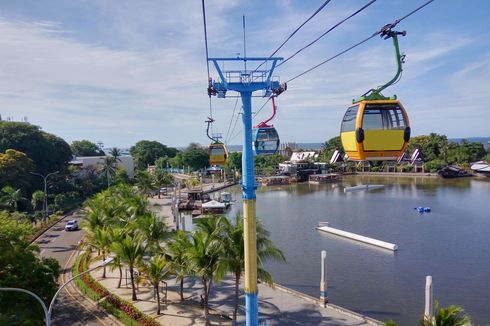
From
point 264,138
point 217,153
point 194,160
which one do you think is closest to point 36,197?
point 217,153

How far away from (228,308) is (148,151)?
340 feet

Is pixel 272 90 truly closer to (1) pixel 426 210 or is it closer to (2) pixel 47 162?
(1) pixel 426 210

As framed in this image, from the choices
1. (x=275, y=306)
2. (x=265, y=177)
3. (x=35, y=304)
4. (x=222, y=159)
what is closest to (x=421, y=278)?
(x=275, y=306)

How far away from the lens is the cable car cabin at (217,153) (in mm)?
27578

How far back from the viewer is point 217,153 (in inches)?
1089

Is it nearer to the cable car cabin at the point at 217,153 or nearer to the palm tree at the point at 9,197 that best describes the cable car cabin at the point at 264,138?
the cable car cabin at the point at 217,153

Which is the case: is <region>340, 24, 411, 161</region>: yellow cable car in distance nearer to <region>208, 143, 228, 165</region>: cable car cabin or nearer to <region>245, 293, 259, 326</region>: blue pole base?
<region>245, 293, 259, 326</region>: blue pole base

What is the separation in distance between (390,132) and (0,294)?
47.9ft

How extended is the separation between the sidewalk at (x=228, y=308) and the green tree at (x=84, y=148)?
82373 mm

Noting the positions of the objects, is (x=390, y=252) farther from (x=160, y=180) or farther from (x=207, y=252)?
(x=160, y=180)

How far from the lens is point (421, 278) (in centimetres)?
2694

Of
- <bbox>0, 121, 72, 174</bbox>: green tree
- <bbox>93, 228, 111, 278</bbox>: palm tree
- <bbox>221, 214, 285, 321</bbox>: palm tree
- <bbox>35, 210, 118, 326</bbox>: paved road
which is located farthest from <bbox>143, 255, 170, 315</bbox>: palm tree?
<bbox>0, 121, 72, 174</bbox>: green tree

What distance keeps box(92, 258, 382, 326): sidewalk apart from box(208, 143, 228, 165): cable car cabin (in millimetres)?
8724

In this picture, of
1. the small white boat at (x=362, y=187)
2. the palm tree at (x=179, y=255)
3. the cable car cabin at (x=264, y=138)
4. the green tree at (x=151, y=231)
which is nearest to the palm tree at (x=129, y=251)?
the green tree at (x=151, y=231)
